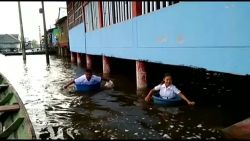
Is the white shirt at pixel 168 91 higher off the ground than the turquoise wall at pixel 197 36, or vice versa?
the turquoise wall at pixel 197 36

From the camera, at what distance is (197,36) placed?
280 inches

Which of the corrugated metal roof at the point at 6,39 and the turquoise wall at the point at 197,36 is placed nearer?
the turquoise wall at the point at 197,36

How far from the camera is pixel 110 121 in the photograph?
7.42m

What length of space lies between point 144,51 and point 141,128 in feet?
13.1

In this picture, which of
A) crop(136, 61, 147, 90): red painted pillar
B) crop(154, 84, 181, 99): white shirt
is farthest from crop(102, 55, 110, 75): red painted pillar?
crop(154, 84, 181, 99): white shirt

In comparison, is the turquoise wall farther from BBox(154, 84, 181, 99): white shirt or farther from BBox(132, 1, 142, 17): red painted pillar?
BBox(154, 84, 181, 99): white shirt

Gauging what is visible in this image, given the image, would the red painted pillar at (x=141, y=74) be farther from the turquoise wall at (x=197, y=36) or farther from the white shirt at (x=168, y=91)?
the white shirt at (x=168, y=91)

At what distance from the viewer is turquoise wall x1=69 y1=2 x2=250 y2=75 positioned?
586 centimetres

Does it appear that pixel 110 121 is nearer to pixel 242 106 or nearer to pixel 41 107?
pixel 41 107

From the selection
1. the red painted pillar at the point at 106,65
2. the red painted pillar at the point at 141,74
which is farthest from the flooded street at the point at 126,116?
the red painted pillar at the point at 106,65

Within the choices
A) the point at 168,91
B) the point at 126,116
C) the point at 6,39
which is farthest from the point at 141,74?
the point at 6,39

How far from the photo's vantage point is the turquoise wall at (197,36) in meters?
5.86

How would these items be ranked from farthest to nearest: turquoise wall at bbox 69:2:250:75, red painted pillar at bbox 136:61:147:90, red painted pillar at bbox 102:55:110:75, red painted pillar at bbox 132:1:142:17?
red painted pillar at bbox 102:55:110:75
red painted pillar at bbox 136:61:147:90
red painted pillar at bbox 132:1:142:17
turquoise wall at bbox 69:2:250:75

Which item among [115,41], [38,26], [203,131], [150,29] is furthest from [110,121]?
[38,26]
